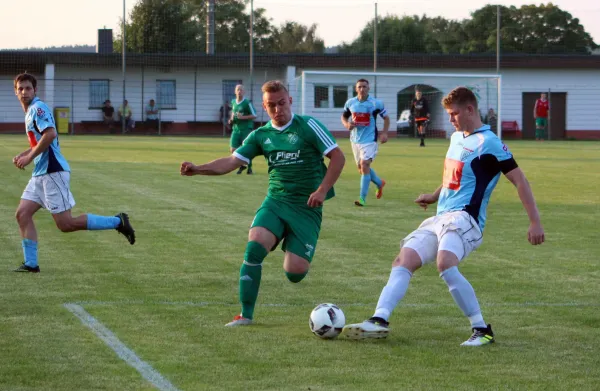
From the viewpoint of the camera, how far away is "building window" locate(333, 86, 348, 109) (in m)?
44.4

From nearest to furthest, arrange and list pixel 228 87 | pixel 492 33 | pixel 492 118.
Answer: pixel 492 118 < pixel 228 87 < pixel 492 33

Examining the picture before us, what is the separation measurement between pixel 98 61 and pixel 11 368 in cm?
4439

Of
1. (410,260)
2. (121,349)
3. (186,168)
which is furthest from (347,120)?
(121,349)

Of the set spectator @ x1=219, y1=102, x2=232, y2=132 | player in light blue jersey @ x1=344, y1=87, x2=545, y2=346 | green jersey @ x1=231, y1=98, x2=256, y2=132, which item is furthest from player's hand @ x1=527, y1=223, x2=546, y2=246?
spectator @ x1=219, y1=102, x2=232, y2=132

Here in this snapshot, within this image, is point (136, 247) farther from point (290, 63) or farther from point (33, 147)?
point (290, 63)

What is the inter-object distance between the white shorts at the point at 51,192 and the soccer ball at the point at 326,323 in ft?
12.0

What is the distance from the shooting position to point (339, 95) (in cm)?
4462

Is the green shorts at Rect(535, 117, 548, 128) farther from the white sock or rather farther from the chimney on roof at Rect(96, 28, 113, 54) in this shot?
the white sock

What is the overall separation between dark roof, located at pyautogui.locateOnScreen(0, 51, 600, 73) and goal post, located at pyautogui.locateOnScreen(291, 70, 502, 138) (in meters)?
2.04

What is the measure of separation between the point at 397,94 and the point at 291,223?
41.1 meters

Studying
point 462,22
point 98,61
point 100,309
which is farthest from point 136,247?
point 462,22

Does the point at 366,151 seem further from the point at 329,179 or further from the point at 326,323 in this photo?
the point at 326,323

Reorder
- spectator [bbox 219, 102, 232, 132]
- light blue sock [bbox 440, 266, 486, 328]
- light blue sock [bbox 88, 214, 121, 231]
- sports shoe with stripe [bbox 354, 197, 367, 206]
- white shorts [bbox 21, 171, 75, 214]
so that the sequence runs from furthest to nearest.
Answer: spectator [bbox 219, 102, 232, 132], sports shoe with stripe [bbox 354, 197, 367, 206], light blue sock [bbox 88, 214, 121, 231], white shorts [bbox 21, 171, 75, 214], light blue sock [bbox 440, 266, 486, 328]

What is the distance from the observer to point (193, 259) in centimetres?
1023
